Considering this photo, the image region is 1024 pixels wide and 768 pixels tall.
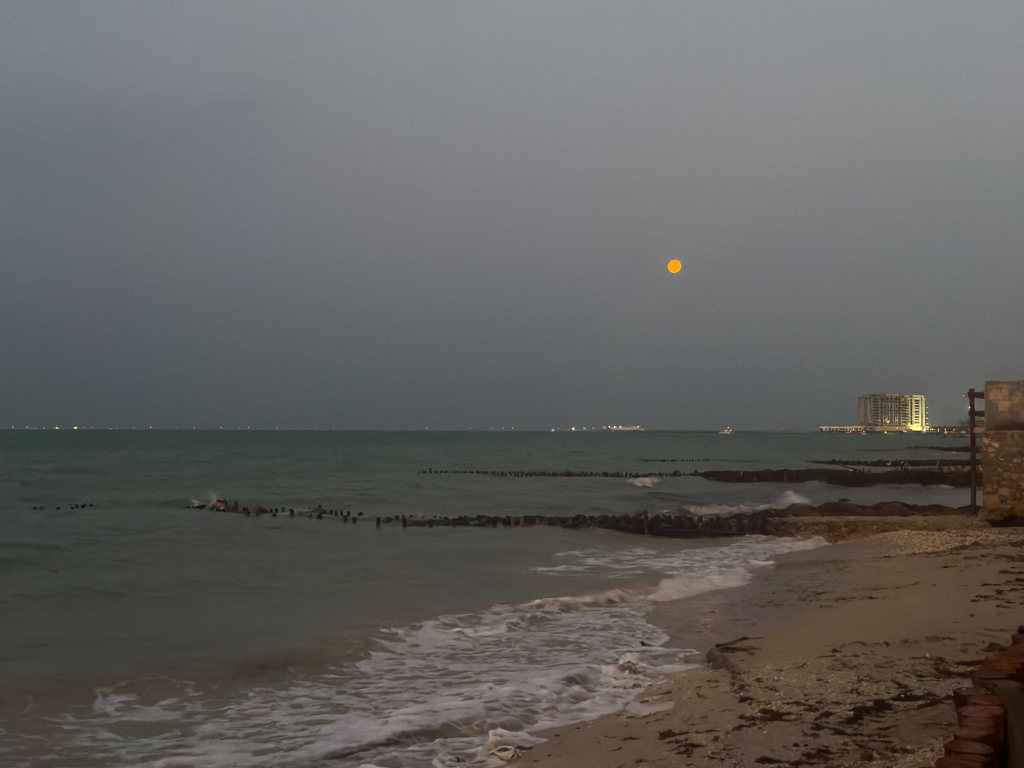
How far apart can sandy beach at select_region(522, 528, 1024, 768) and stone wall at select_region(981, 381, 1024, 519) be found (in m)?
5.36

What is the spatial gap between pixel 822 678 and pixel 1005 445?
12.8m

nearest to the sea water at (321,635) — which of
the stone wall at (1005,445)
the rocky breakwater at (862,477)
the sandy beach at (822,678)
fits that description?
the sandy beach at (822,678)

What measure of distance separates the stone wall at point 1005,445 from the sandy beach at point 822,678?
5360 mm

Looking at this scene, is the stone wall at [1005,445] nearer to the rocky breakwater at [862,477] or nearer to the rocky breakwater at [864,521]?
the rocky breakwater at [864,521]

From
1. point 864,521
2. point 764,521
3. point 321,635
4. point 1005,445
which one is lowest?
point 764,521

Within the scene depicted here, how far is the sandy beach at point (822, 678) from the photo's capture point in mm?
4711

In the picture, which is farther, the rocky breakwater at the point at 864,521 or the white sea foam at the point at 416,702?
the rocky breakwater at the point at 864,521

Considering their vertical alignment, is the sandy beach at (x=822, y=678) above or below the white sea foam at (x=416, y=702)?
above

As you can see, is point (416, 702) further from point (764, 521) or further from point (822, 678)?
point (764, 521)

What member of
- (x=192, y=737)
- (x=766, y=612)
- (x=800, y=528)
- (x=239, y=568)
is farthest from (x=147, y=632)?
(x=800, y=528)

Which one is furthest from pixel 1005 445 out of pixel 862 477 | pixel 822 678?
pixel 862 477

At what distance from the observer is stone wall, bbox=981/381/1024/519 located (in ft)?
52.3

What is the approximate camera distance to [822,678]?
601 centimetres

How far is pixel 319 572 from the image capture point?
658 inches
